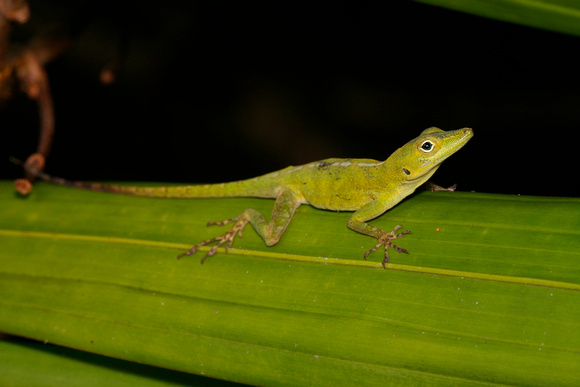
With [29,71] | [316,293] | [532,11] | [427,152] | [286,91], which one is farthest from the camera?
[286,91]

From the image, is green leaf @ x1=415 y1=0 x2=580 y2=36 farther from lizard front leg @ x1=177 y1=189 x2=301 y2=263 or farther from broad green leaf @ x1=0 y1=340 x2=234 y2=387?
broad green leaf @ x1=0 y1=340 x2=234 y2=387

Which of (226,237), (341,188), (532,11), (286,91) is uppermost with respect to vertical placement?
(286,91)

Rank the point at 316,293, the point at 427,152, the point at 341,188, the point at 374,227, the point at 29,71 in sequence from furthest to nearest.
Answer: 1. the point at 29,71
2. the point at 341,188
3. the point at 427,152
4. the point at 374,227
5. the point at 316,293

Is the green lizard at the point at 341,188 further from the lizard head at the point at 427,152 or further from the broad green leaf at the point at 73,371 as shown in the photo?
the broad green leaf at the point at 73,371

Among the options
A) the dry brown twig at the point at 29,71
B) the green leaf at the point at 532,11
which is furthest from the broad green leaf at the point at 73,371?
the green leaf at the point at 532,11

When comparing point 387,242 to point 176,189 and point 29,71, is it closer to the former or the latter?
point 176,189

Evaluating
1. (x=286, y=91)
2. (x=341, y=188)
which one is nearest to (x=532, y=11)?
(x=341, y=188)

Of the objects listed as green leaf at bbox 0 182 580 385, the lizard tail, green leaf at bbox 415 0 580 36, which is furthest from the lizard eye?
the lizard tail

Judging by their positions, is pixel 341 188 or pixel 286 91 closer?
pixel 341 188
